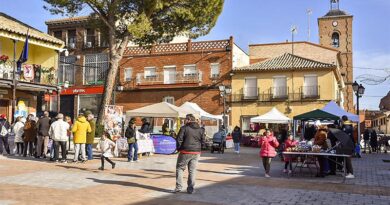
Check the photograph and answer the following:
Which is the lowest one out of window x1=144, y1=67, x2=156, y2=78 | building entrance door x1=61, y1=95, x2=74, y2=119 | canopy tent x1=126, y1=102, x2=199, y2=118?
canopy tent x1=126, y1=102, x2=199, y2=118

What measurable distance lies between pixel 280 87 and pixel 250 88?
246 centimetres

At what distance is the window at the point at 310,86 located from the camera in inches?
1380

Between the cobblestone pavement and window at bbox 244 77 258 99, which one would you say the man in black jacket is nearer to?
the cobblestone pavement

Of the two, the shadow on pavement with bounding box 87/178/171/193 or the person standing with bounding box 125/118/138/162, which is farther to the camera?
the person standing with bounding box 125/118/138/162

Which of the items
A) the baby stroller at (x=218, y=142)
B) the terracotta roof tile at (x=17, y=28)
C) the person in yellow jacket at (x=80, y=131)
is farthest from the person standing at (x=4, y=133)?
the baby stroller at (x=218, y=142)

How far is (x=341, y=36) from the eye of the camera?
56.5m

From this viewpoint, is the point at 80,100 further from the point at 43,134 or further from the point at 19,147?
the point at 43,134

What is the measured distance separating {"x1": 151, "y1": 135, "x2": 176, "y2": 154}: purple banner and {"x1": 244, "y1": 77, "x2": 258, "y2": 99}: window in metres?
17.6

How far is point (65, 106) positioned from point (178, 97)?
11.5 metres

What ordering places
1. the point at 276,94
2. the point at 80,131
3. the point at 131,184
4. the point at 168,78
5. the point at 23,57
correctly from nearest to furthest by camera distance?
the point at 131,184 → the point at 80,131 → the point at 23,57 → the point at 276,94 → the point at 168,78

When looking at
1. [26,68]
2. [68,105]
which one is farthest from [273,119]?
[68,105]

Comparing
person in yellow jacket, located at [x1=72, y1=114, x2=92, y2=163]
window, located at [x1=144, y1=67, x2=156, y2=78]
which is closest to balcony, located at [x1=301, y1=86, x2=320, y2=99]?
window, located at [x1=144, y1=67, x2=156, y2=78]

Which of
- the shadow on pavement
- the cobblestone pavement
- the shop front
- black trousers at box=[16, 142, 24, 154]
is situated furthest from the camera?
the shop front

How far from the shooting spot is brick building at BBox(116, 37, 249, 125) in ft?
121
